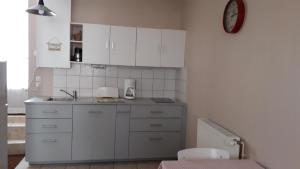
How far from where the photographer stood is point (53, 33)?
10.9 ft

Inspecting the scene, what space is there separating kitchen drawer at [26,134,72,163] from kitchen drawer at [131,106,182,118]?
2.96 ft

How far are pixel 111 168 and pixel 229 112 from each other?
5.88ft

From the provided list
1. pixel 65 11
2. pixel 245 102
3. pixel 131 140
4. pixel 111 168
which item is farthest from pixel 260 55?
pixel 65 11

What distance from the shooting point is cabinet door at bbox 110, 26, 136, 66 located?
3.43 metres

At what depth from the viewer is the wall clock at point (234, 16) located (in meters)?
2.05

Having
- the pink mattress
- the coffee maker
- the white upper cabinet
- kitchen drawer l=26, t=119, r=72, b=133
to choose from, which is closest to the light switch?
the white upper cabinet

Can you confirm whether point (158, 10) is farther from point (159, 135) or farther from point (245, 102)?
point (245, 102)

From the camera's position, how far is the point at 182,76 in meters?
3.63

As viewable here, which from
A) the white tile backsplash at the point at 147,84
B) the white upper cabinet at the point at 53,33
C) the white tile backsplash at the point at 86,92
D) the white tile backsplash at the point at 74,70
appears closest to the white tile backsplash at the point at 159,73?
the white tile backsplash at the point at 147,84

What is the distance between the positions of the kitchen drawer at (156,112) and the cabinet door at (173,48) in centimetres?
61

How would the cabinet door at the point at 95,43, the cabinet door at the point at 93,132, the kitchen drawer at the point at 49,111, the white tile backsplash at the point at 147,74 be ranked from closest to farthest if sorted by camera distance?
the kitchen drawer at the point at 49,111, the cabinet door at the point at 93,132, the cabinet door at the point at 95,43, the white tile backsplash at the point at 147,74

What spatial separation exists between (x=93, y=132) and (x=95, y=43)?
3.83 ft

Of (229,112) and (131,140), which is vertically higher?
(229,112)

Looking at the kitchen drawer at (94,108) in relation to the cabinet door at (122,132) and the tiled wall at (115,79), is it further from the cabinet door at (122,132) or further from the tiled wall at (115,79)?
the tiled wall at (115,79)
